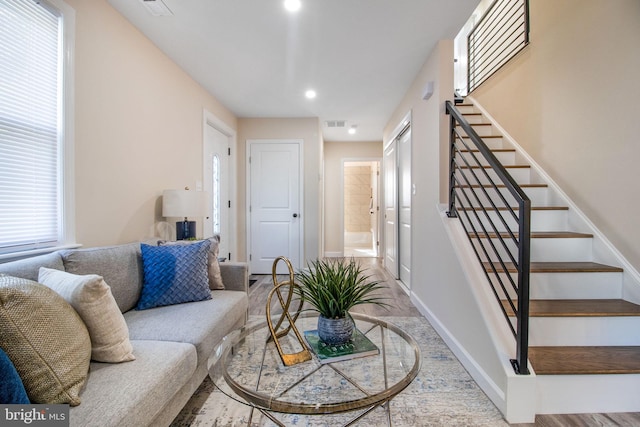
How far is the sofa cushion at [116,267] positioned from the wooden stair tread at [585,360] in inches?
88.2

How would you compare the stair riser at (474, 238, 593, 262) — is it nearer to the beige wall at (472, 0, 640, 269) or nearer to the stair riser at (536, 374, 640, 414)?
the beige wall at (472, 0, 640, 269)

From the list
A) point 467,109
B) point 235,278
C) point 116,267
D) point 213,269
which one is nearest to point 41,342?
point 116,267

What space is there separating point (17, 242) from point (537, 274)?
300 centimetres

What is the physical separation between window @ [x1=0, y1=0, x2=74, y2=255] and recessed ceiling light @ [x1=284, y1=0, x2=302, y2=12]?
4.28ft

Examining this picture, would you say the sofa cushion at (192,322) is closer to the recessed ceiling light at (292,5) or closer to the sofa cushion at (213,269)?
the sofa cushion at (213,269)

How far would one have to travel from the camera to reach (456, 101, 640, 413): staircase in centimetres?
147

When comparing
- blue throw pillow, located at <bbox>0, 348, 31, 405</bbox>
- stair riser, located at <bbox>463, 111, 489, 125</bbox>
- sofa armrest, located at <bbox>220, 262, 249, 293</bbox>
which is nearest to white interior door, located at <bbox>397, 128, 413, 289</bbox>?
stair riser, located at <bbox>463, 111, 489, 125</bbox>

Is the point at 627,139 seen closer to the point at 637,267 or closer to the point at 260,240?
the point at 637,267

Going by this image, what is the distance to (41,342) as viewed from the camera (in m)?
0.88

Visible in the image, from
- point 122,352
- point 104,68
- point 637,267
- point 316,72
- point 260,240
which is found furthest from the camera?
point 260,240

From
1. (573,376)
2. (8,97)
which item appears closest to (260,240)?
(8,97)

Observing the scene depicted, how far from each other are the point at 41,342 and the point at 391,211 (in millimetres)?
4093

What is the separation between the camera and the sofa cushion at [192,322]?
1.40 meters

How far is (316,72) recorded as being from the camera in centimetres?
300
